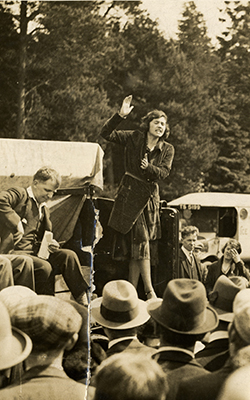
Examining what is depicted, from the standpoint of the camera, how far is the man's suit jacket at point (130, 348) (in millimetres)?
3881

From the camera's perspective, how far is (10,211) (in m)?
4.06

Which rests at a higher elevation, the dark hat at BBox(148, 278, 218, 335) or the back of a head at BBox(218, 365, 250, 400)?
the dark hat at BBox(148, 278, 218, 335)

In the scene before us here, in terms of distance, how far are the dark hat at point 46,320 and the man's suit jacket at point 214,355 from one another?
3.84ft

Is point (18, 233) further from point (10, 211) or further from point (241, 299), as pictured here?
point (241, 299)

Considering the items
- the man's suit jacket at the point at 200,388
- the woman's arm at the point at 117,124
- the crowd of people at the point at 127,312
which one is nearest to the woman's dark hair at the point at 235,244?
the crowd of people at the point at 127,312

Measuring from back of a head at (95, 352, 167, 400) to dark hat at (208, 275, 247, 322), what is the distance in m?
0.78

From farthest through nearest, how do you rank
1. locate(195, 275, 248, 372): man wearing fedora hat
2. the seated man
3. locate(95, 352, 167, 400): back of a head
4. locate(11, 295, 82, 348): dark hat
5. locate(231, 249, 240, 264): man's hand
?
locate(231, 249, 240, 264): man's hand
the seated man
locate(195, 275, 248, 372): man wearing fedora hat
locate(11, 295, 82, 348): dark hat
locate(95, 352, 167, 400): back of a head

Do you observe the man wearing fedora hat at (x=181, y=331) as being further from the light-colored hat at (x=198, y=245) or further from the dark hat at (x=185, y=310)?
the light-colored hat at (x=198, y=245)

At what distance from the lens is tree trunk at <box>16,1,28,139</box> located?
13.8 ft

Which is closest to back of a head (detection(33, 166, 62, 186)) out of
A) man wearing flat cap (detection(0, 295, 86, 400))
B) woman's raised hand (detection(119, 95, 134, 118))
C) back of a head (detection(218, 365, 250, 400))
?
woman's raised hand (detection(119, 95, 134, 118))

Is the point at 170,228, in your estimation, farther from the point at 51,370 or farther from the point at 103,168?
the point at 51,370

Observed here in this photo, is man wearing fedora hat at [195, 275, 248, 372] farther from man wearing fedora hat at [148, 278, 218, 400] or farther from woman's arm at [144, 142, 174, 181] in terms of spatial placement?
woman's arm at [144, 142, 174, 181]

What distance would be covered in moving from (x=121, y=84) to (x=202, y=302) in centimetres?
222

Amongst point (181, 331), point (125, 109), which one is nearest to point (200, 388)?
point (181, 331)
